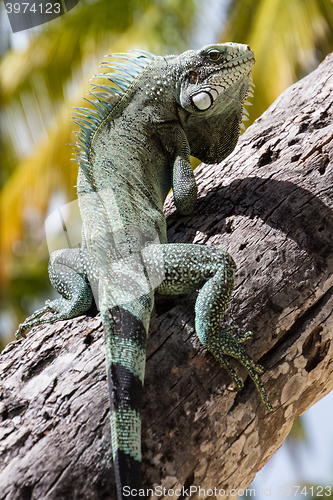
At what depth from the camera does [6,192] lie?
928 centimetres

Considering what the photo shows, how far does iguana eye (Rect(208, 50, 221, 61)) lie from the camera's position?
336 centimetres

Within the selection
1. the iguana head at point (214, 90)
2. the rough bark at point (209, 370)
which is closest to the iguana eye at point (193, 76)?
the iguana head at point (214, 90)

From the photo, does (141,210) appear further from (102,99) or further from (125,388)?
(125,388)

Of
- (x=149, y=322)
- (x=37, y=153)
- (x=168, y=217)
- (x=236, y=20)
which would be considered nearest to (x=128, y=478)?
(x=149, y=322)

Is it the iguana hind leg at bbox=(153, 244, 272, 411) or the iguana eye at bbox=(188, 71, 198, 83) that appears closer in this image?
the iguana hind leg at bbox=(153, 244, 272, 411)

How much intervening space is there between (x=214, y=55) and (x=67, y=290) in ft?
7.34

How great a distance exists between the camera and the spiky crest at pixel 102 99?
328 cm

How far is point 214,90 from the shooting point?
3.36 metres

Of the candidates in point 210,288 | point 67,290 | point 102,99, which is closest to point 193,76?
point 102,99

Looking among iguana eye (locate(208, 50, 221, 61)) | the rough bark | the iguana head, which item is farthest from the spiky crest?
the rough bark

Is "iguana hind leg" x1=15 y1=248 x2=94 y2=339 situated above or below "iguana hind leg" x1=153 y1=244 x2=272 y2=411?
above

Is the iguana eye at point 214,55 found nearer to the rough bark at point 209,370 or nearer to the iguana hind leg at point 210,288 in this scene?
the rough bark at point 209,370

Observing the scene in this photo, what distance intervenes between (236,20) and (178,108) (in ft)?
21.0

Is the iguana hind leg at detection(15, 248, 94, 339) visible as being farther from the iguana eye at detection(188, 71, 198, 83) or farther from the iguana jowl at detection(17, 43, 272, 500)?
the iguana eye at detection(188, 71, 198, 83)
